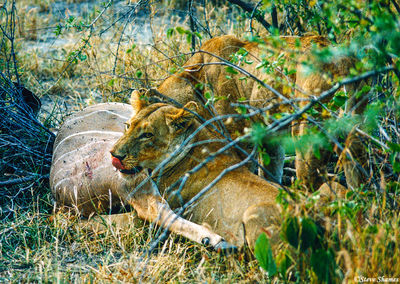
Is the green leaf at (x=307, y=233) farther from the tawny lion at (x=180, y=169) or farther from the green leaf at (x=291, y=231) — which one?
the tawny lion at (x=180, y=169)

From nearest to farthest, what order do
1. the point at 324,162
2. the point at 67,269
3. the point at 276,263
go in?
the point at 276,263 < the point at 67,269 < the point at 324,162

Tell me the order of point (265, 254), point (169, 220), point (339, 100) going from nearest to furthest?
point (265, 254) < point (339, 100) < point (169, 220)

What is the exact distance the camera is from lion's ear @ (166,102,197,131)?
4.14m

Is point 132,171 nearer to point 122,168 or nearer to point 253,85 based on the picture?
point 122,168

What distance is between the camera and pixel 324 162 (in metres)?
4.17

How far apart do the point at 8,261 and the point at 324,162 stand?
2514 millimetres

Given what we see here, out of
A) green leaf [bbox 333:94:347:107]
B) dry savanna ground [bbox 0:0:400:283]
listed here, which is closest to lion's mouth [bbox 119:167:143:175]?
dry savanna ground [bbox 0:0:400:283]

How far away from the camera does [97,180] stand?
4.46m

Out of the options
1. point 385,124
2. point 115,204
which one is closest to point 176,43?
point 115,204

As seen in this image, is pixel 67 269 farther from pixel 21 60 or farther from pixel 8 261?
pixel 21 60

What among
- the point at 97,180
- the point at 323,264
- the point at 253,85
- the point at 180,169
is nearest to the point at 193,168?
the point at 180,169

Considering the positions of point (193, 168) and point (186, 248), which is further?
point (193, 168)

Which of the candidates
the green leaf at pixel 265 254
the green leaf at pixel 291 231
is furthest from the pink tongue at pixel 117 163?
the green leaf at pixel 291 231

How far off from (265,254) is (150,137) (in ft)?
4.88
